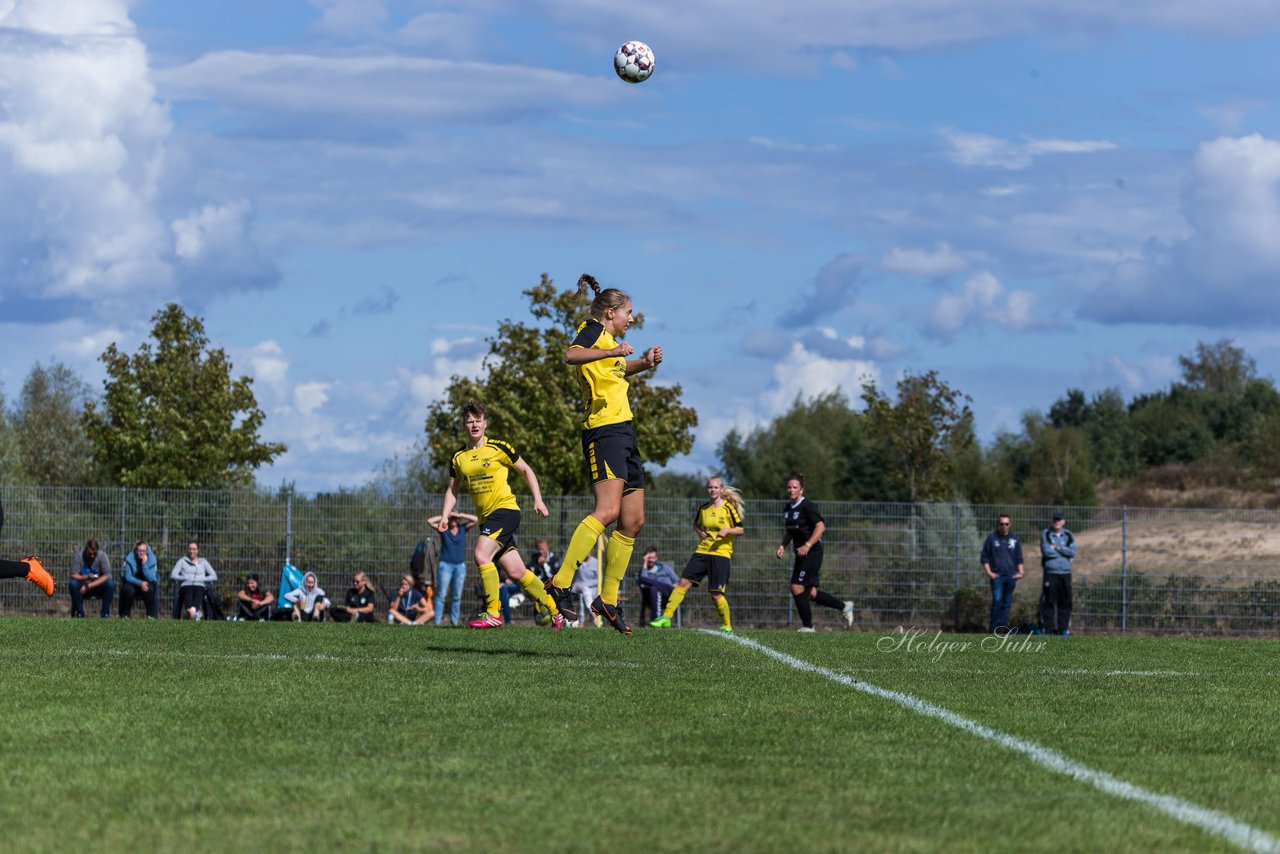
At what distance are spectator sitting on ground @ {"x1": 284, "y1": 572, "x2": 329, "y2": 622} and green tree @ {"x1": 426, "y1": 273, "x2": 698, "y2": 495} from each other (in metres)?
10.2

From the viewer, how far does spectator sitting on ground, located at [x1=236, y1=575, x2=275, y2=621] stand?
80.1 feet

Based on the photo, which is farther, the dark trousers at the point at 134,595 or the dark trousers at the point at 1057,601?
the dark trousers at the point at 1057,601

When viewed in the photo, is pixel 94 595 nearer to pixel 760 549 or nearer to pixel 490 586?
pixel 760 549

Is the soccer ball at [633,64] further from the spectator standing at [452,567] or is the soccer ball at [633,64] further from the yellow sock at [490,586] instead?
the spectator standing at [452,567]

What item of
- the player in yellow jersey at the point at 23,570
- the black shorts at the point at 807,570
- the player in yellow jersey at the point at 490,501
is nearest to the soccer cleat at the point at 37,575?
the player in yellow jersey at the point at 23,570

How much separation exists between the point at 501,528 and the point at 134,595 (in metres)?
13.6

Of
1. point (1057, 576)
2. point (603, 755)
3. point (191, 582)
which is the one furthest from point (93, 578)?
point (603, 755)

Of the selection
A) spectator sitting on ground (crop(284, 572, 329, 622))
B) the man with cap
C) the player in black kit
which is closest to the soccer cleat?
the player in black kit

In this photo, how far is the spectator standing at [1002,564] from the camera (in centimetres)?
2478

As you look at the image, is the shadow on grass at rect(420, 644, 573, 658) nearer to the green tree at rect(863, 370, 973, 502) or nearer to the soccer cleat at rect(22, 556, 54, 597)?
the soccer cleat at rect(22, 556, 54, 597)

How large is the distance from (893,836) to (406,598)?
20.9 m

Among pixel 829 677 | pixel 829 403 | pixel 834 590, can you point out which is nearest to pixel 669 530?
pixel 834 590

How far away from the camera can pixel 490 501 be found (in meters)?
13.3

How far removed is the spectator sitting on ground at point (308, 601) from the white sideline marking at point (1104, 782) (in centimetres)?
1680
